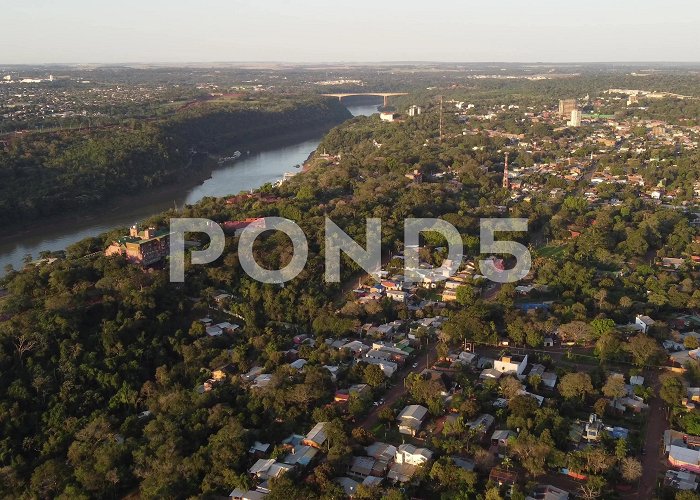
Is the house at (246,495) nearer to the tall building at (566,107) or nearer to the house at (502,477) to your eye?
the house at (502,477)

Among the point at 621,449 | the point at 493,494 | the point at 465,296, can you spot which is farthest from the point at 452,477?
the point at 465,296

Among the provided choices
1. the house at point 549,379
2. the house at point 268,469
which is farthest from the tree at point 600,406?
the house at point 268,469

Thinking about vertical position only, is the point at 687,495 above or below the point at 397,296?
below

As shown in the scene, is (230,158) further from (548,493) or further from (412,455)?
(548,493)

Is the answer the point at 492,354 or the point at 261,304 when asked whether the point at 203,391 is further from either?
the point at 492,354

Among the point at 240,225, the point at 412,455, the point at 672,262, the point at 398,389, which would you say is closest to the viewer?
the point at 412,455
